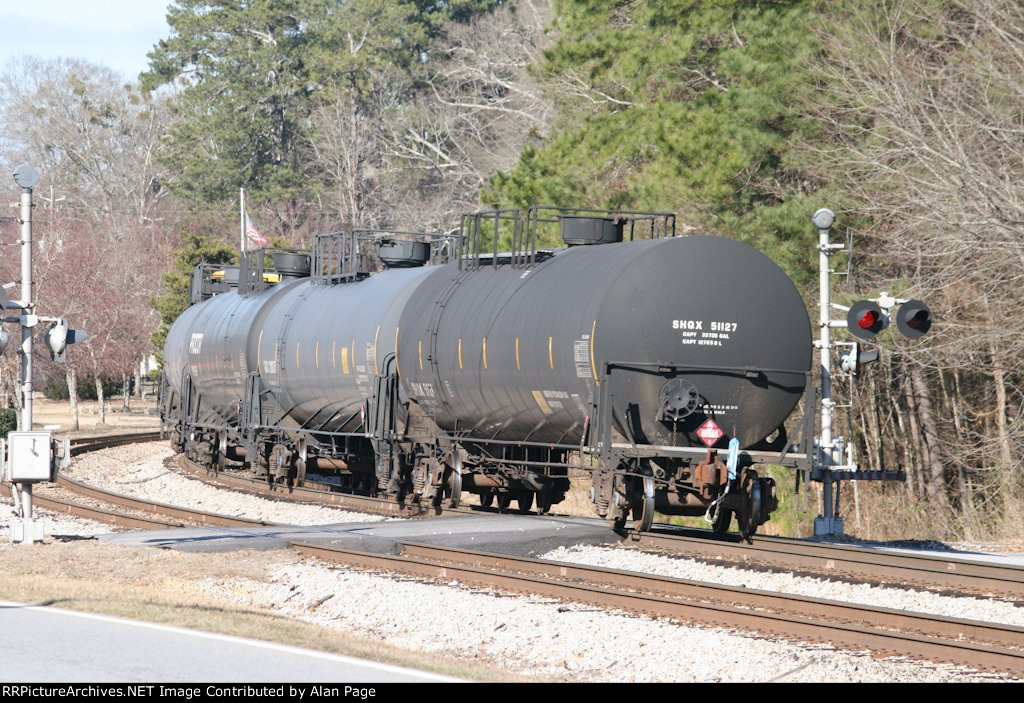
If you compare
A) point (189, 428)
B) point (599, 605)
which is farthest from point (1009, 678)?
point (189, 428)

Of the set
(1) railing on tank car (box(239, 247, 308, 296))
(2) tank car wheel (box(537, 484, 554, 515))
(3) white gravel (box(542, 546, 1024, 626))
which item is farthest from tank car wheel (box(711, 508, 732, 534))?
(1) railing on tank car (box(239, 247, 308, 296))

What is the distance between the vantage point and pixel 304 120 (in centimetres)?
7912

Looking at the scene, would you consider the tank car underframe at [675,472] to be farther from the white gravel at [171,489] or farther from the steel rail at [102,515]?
the steel rail at [102,515]

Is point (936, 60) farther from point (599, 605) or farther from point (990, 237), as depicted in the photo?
point (599, 605)

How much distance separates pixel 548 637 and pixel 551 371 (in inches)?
271

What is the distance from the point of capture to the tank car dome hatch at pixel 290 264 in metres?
31.5

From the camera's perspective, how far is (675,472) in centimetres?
1800

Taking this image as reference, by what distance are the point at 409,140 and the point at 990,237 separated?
5067 centimetres

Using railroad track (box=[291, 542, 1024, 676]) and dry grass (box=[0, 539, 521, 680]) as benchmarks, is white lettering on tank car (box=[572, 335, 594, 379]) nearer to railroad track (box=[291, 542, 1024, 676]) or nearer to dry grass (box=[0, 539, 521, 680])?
railroad track (box=[291, 542, 1024, 676])

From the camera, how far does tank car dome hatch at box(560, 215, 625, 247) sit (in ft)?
67.2

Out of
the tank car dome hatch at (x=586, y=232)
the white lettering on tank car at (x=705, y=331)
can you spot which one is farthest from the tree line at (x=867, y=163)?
the white lettering on tank car at (x=705, y=331)

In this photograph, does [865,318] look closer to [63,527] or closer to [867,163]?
[867,163]

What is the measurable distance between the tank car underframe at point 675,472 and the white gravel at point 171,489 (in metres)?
5.64

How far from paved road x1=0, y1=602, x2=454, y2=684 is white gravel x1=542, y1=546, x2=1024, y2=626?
20.1 ft
